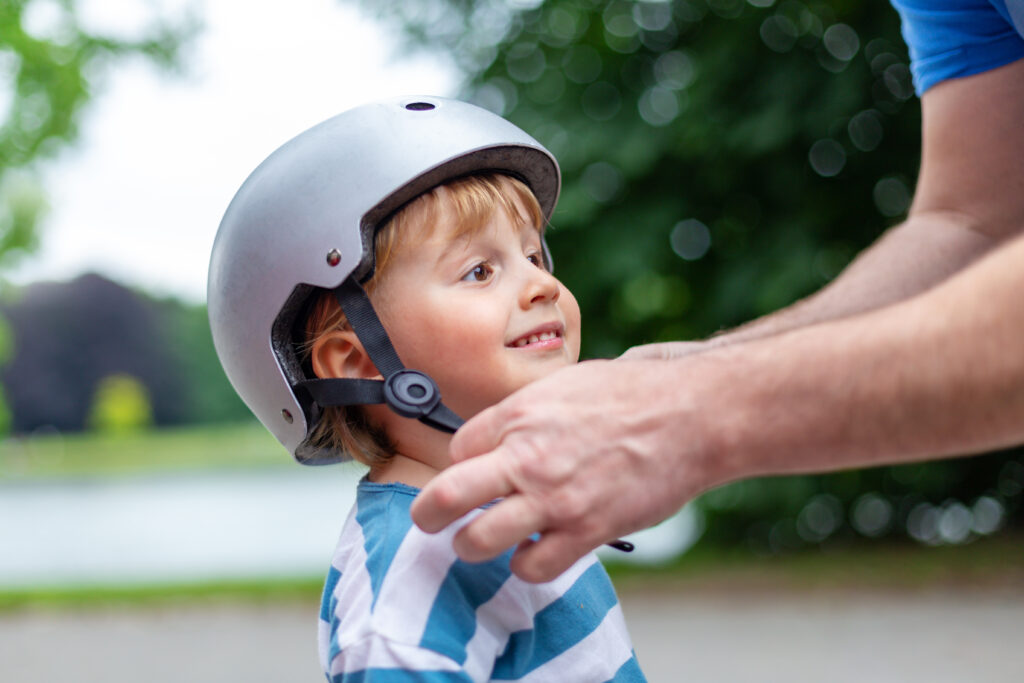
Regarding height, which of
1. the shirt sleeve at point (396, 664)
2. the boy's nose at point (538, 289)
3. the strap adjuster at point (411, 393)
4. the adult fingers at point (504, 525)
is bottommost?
the shirt sleeve at point (396, 664)

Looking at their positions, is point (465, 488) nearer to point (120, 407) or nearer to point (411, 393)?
point (411, 393)

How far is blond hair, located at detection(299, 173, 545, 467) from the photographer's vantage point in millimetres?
1869

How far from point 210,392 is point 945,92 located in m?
72.6

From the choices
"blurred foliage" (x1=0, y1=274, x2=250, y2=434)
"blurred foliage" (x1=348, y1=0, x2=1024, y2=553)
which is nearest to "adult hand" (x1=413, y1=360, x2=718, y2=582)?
"blurred foliage" (x1=348, y1=0, x2=1024, y2=553)

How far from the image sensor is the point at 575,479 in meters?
1.27

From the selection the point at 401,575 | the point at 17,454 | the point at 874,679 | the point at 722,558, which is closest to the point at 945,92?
the point at 401,575

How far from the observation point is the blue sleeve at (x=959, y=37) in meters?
2.28

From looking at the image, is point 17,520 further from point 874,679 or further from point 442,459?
point 442,459

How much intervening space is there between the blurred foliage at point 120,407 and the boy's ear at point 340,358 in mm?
68079

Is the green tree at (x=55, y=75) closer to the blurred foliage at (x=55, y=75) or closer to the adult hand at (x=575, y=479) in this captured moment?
the blurred foliage at (x=55, y=75)

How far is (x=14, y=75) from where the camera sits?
1065cm

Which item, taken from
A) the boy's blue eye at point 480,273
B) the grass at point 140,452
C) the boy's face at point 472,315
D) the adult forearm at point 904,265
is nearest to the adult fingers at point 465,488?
the boy's face at point 472,315

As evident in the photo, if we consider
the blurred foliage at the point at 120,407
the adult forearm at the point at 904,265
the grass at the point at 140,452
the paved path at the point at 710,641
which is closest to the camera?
the adult forearm at the point at 904,265

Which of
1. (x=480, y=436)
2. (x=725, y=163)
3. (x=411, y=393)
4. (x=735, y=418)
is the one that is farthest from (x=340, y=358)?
(x=725, y=163)
